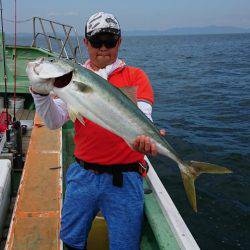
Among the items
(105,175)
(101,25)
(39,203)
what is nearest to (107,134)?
(105,175)

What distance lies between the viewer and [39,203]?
13.5ft

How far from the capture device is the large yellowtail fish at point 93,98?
9.70 ft

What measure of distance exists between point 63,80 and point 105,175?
1.02 metres

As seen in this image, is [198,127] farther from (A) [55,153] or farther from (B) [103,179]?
(B) [103,179]

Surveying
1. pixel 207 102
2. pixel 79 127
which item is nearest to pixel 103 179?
pixel 79 127

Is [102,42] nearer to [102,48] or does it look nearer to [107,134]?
[102,48]

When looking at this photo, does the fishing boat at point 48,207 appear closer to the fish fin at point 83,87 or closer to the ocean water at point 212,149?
the fish fin at point 83,87

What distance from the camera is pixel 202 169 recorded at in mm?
3426

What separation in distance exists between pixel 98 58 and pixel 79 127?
0.68 meters

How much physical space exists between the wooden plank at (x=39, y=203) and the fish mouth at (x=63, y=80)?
1506 millimetres

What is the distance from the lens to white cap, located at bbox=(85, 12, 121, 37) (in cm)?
354

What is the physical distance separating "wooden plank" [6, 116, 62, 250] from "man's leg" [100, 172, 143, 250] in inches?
21.2

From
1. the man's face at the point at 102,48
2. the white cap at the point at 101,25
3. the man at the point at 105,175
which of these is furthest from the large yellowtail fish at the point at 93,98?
the white cap at the point at 101,25

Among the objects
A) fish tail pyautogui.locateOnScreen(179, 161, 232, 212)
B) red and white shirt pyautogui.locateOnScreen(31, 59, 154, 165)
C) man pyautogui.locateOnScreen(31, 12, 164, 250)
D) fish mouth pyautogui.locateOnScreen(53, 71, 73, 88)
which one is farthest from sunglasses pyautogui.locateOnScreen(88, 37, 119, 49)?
fish tail pyautogui.locateOnScreen(179, 161, 232, 212)
